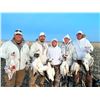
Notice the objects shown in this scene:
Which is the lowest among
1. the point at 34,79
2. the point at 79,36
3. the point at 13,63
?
the point at 34,79

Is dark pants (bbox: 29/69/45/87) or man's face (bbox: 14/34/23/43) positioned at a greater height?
man's face (bbox: 14/34/23/43)

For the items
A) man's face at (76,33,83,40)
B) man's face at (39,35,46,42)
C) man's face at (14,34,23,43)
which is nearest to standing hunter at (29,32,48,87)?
man's face at (39,35,46,42)

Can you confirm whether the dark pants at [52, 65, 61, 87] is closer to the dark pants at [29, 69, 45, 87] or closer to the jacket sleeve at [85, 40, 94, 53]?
the dark pants at [29, 69, 45, 87]

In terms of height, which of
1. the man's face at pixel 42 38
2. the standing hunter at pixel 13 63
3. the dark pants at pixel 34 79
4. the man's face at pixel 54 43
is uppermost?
the man's face at pixel 42 38

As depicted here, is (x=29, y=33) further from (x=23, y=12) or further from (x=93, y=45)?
(x=93, y=45)

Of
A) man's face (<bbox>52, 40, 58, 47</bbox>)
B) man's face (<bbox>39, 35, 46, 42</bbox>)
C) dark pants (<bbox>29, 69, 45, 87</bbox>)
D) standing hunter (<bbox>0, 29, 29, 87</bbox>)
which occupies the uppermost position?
man's face (<bbox>39, 35, 46, 42</bbox>)

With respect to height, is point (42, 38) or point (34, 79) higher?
point (42, 38)

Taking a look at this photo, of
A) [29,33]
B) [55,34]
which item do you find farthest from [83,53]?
[29,33]

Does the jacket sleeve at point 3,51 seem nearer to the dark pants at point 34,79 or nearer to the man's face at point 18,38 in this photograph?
the man's face at point 18,38

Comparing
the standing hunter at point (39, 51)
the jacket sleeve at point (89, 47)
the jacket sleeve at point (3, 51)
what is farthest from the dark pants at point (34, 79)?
the jacket sleeve at point (89, 47)

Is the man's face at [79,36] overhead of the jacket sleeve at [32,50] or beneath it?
overhead

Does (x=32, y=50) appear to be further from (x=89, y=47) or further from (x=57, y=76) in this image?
(x=89, y=47)

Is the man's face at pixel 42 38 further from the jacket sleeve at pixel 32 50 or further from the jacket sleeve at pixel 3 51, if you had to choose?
the jacket sleeve at pixel 3 51

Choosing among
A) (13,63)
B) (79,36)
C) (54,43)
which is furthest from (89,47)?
(13,63)
